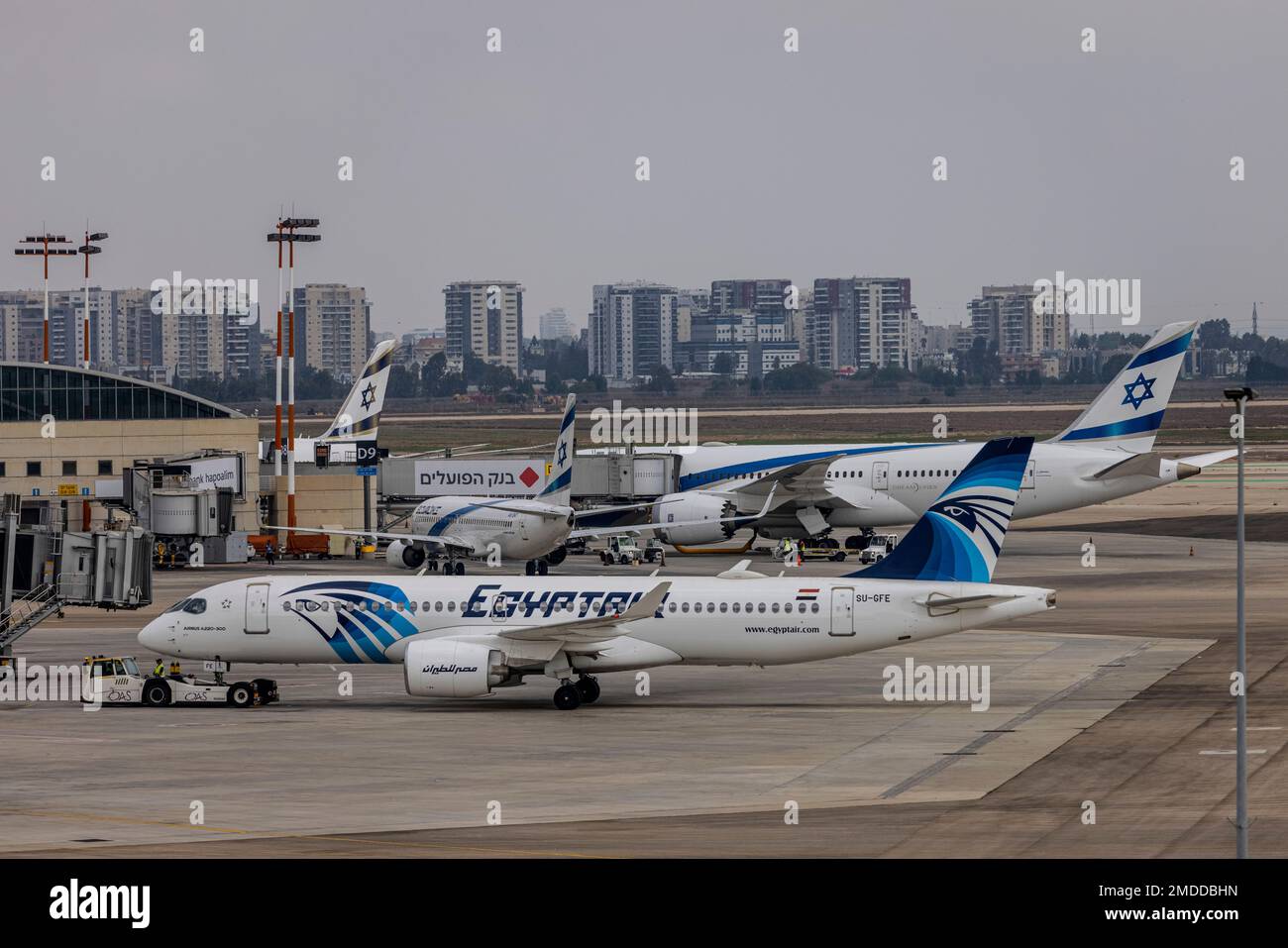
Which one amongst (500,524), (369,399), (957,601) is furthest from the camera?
(369,399)

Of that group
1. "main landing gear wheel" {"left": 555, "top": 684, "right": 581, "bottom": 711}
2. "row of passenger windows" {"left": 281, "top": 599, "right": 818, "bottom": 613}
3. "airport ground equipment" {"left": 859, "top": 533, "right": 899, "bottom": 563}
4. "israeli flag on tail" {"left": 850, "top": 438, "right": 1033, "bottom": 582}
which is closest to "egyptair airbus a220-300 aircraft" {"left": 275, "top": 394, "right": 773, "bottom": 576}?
"airport ground equipment" {"left": 859, "top": 533, "right": 899, "bottom": 563}

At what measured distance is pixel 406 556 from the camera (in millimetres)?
90312

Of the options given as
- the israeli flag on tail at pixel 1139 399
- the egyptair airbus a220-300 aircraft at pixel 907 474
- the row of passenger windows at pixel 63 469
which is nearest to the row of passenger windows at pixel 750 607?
the egyptair airbus a220-300 aircraft at pixel 907 474

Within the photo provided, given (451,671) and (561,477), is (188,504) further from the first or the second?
(451,671)

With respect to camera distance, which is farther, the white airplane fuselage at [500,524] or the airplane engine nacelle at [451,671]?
the white airplane fuselage at [500,524]

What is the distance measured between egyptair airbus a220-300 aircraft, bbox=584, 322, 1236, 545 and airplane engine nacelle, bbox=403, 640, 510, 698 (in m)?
41.5

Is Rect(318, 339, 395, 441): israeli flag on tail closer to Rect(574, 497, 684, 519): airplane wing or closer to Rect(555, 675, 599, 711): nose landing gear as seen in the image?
Rect(574, 497, 684, 519): airplane wing

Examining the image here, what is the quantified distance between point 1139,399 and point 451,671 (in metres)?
56.5

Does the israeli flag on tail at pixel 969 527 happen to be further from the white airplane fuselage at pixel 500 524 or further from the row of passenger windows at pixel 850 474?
the row of passenger windows at pixel 850 474

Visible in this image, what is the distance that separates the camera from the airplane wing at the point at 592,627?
155 ft

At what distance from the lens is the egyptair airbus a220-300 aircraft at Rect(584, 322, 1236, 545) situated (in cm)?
9338

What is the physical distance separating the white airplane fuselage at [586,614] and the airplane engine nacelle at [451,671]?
30.8 inches

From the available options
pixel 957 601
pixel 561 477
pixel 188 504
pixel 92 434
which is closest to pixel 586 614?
pixel 957 601
